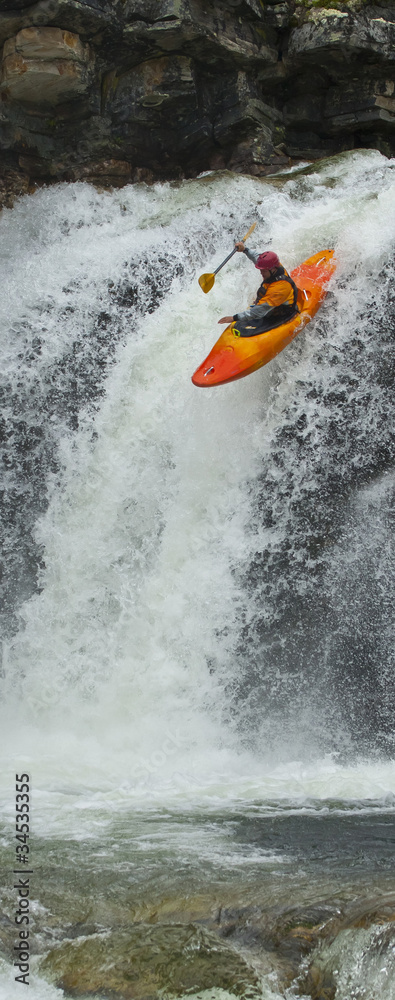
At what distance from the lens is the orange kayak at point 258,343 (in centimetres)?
496

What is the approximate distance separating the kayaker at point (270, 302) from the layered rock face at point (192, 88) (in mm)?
2536

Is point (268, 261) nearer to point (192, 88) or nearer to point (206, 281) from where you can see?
point (206, 281)

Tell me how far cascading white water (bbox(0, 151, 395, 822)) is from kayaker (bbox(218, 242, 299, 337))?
0.28 metres

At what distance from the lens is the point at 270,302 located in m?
5.11

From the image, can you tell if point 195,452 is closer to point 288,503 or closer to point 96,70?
point 288,503

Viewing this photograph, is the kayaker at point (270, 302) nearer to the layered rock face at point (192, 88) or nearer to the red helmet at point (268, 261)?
the red helmet at point (268, 261)

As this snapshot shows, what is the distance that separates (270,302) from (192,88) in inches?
121

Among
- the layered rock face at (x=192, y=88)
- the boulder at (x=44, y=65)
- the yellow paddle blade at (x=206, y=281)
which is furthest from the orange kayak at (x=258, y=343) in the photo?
the boulder at (x=44, y=65)

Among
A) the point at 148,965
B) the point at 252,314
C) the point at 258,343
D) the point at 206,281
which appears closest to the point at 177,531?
the point at 258,343

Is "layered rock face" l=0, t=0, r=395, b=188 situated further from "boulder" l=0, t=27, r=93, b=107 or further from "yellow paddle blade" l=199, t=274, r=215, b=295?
"yellow paddle blade" l=199, t=274, r=215, b=295

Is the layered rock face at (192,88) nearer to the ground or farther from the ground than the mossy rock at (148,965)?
farther from the ground

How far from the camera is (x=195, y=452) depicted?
17.1 feet

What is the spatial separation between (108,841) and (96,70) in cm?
647

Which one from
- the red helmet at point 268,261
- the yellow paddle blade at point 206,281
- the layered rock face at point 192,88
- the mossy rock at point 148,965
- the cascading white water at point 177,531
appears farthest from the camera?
the layered rock face at point 192,88
